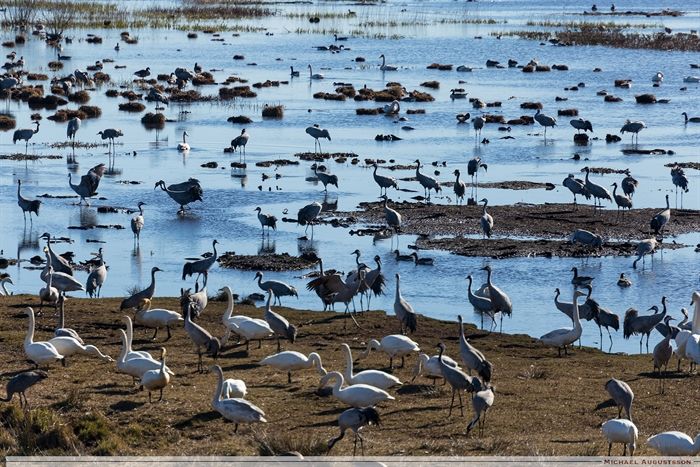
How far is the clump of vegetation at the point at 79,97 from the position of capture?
50.2 metres

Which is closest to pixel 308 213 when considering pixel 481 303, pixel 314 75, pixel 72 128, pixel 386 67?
pixel 481 303

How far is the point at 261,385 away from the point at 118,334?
12.4 feet

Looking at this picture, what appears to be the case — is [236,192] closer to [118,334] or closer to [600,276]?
[600,276]

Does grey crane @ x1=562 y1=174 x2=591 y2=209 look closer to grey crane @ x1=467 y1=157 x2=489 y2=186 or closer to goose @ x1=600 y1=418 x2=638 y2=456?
grey crane @ x1=467 y1=157 x2=489 y2=186

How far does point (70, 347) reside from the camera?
49.4ft

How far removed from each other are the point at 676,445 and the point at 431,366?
3.94 m

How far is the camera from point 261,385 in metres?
14.7

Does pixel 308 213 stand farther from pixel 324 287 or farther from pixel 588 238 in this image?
pixel 324 287

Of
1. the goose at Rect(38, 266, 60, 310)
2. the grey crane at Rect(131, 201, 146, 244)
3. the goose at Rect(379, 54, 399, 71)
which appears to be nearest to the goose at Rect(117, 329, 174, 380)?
the goose at Rect(38, 266, 60, 310)

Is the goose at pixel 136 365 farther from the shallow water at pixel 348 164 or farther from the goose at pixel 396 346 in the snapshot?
the shallow water at pixel 348 164

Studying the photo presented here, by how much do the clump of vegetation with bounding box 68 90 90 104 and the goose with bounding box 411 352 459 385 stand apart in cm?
3754

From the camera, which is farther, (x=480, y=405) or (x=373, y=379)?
(x=373, y=379)

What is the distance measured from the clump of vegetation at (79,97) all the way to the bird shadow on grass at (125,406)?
38.4 m

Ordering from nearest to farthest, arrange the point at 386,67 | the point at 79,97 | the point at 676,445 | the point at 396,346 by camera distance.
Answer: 1. the point at 676,445
2. the point at 396,346
3. the point at 79,97
4. the point at 386,67
